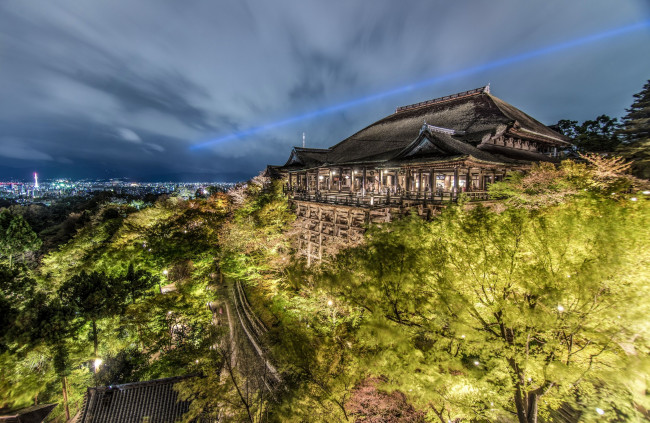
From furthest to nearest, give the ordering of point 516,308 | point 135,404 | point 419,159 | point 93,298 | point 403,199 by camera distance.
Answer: point 403,199
point 419,159
point 93,298
point 135,404
point 516,308

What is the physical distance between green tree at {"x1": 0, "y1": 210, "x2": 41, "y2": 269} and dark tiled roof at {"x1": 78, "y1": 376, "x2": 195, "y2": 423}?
35.6 metres

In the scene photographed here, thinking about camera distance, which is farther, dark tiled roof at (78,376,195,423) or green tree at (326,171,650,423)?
dark tiled roof at (78,376,195,423)

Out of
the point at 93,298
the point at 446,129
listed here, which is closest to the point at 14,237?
the point at 93,298

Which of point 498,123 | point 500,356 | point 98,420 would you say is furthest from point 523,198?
point 98,420

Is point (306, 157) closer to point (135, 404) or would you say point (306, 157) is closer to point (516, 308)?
point (135, 404)

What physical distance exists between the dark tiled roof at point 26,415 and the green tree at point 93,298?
2913 mm

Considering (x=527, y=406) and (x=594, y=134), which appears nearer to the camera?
(x=527, y=406)

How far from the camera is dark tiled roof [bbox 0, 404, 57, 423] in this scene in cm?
1271

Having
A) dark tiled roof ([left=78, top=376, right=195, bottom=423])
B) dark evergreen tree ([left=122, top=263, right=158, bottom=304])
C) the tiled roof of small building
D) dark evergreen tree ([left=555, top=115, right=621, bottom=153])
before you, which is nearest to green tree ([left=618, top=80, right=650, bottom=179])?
dark evergreen tree ([left=555, top=115, right=621, bottom=153])

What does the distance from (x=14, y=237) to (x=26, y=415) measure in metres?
35.0

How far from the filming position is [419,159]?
58.1 feet

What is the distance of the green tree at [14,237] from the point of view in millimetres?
33938

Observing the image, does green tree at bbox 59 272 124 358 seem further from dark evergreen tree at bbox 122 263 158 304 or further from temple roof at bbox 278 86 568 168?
temple roof at bbox 278 86 568 168

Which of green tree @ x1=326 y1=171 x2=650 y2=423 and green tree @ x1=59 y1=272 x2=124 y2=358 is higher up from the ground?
green tree @ x1=326 y1=171 x2=650 y2=423
